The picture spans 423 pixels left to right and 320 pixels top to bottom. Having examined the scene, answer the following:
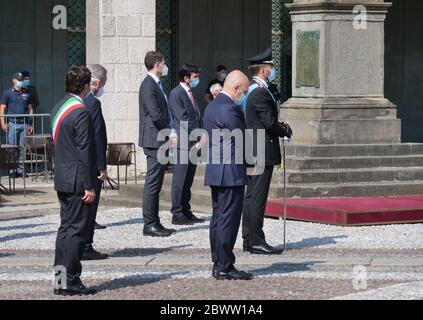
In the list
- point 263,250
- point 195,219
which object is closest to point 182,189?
point 195,219

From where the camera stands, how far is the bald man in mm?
11797

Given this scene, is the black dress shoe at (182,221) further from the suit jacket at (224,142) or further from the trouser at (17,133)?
the trouser at (17,133)

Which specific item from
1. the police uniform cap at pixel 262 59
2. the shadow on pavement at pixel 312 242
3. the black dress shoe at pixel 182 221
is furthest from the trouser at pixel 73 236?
the black dress shoe at pixel 182 221

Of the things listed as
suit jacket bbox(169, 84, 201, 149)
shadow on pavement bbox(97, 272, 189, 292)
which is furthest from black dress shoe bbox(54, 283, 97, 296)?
suit jacket bbox(169, 84, 201, 149)

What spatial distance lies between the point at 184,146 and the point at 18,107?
7253 millimetres

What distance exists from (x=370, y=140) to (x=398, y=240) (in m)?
4.21

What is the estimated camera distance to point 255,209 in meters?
13.4

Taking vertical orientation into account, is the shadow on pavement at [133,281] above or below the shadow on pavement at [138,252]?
below

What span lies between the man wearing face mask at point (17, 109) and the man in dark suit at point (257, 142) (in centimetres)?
913

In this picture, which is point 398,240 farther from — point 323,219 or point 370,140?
point 370,140

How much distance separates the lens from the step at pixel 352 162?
685 inches

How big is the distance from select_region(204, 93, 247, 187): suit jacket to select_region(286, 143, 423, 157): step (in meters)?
5.91

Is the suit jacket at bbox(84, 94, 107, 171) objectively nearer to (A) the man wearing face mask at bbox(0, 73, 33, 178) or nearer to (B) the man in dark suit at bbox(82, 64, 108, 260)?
(B) the man in dark suit at bbox(82, 64, 108, 260)

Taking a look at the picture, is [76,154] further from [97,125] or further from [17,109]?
[17,109]
